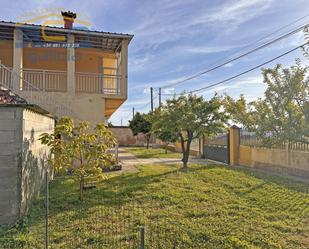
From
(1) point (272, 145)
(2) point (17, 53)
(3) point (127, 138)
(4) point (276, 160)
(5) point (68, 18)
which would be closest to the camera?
(2) point (17, 53)

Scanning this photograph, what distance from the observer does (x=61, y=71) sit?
11.2 metres

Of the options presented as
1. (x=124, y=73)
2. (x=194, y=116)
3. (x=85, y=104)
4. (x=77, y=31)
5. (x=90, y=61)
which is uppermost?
(x=77, y=31)

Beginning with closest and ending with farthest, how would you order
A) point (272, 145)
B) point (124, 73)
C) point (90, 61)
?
point (272, 145)
point (124, 73)
point (90, 61)

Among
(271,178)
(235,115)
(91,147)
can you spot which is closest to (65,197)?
(91,147)

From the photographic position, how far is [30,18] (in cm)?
1080

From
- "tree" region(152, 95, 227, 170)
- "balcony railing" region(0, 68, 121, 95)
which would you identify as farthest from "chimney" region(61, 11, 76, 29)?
"tree" region(152, 95, 227, 170)

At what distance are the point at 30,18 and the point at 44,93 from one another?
11.2 ft

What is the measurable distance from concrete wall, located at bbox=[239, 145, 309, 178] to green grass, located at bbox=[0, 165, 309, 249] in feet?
5.64

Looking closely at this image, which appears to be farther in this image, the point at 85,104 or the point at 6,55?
the point at 6,55

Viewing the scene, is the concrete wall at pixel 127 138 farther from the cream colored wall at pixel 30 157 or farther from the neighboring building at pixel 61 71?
the cream colored wall at pixel 30 157

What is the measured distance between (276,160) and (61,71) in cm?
1030

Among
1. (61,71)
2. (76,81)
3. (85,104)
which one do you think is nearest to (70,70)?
(61,71)

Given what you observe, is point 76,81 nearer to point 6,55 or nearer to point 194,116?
point 6,55

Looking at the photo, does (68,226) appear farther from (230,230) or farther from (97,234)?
(230,230)
